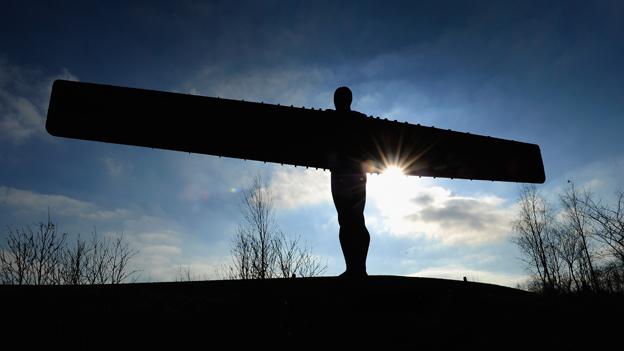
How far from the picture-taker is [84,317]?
2.30 m

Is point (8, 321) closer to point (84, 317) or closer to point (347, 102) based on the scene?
point (84, 317)

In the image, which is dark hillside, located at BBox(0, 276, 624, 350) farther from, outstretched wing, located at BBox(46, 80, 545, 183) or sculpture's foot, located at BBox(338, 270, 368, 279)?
outstretched wing, located at BBox(46, 80, 545, 183)

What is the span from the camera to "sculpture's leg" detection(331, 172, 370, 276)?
3775mm

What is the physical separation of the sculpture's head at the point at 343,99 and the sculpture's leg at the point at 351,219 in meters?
0.80

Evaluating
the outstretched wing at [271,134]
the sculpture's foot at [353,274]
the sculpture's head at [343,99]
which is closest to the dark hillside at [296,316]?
the sculpture's foot at [353,274]

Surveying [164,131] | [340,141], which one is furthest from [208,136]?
[340,141]

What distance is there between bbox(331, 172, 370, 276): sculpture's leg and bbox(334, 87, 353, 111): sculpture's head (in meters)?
0.80

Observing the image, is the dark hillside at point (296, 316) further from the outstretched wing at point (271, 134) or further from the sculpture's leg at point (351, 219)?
the outstretched wing at point (271, 134)

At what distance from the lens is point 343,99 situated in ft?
13.2

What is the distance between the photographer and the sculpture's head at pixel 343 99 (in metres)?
4.02

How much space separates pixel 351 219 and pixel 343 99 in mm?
1350

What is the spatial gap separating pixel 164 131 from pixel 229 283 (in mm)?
1446

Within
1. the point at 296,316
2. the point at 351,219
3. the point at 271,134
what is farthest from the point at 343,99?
the point at 296,316

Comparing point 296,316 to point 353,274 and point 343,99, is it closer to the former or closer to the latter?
point 353,274
